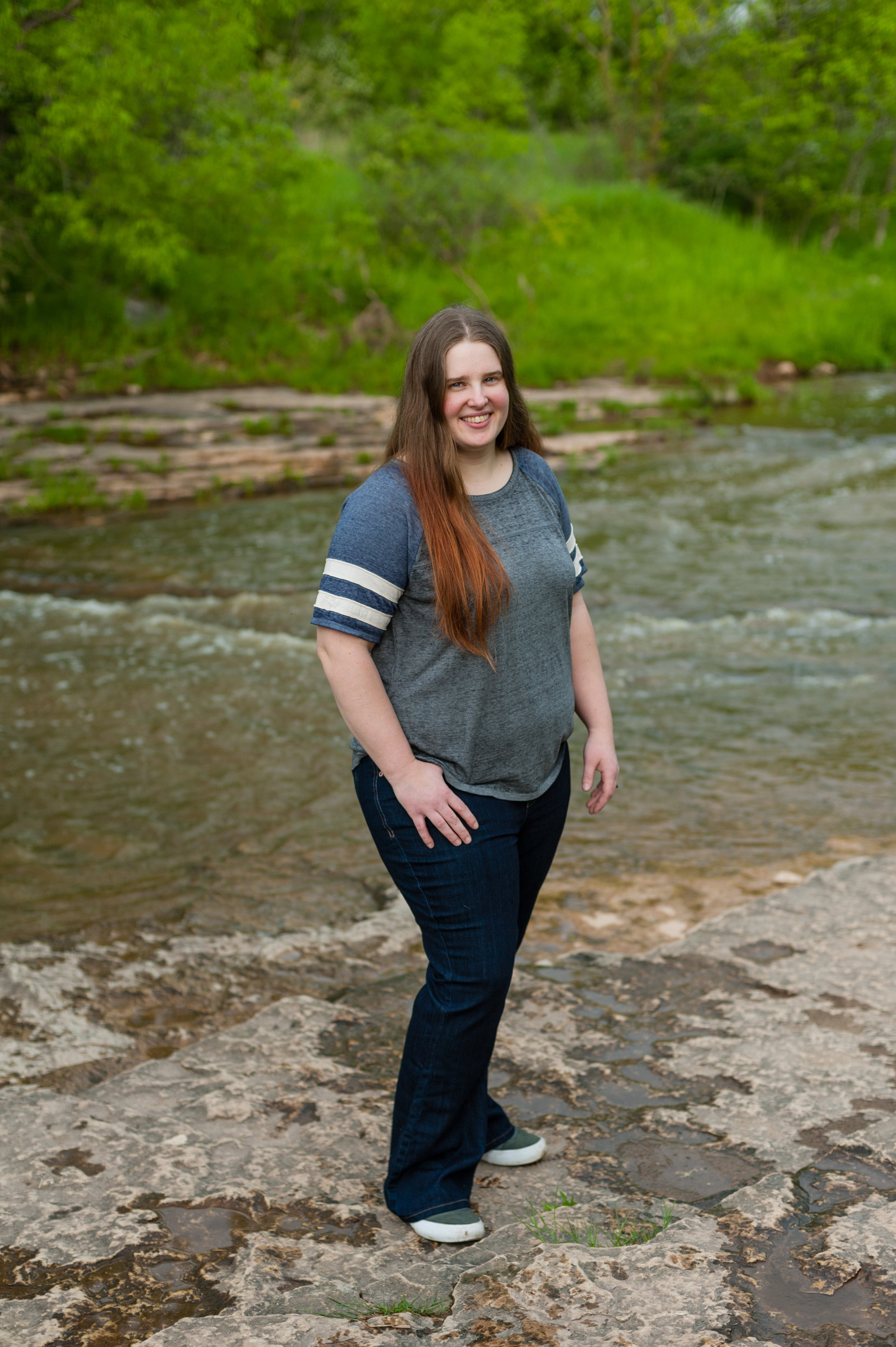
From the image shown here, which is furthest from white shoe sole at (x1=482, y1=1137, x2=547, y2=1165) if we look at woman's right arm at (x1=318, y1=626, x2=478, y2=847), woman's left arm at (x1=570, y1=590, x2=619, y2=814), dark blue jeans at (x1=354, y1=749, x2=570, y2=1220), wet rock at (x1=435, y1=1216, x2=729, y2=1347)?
woman's right arm at (x1=318, y1=626, x2=478, y2=847)

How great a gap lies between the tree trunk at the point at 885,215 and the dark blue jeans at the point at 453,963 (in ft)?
96.7

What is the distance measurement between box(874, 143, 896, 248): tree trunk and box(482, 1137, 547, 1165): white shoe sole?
29471 millimetres

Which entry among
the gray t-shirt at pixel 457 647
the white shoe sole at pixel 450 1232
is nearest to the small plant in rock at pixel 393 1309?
the white shoe sole at pixel 450 1232

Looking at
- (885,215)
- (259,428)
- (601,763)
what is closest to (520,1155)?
(601,763)

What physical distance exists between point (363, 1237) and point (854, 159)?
Answer: 31135 millimetres

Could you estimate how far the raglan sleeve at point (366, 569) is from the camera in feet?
7.89

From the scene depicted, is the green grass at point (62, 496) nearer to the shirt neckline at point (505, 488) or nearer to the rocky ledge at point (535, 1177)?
the rocky ledge at point (535, 1177)

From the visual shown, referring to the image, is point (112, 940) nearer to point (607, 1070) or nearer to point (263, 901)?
point (263, 901)

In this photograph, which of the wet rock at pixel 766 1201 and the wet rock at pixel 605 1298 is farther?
the wet rock at pixel 766 1201

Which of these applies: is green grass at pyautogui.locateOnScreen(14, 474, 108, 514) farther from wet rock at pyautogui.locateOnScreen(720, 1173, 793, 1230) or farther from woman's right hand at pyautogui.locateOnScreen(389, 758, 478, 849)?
wet rock at pyautogui.locateOnScreen(720, 1173, 793, 1230)

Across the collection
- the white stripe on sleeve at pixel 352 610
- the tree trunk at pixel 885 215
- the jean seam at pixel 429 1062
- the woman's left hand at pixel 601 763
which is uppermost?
the tree trunk at pixel 885 215

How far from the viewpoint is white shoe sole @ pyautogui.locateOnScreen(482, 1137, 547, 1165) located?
291cm

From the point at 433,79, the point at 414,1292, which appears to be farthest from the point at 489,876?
the point at 433,79

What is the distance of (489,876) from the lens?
8.34 feet
